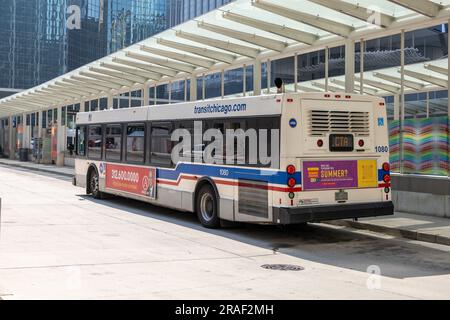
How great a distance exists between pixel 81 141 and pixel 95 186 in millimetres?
1843

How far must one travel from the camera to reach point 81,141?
1850 cm

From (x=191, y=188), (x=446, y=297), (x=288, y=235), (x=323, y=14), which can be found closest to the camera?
(x=446, y=297)

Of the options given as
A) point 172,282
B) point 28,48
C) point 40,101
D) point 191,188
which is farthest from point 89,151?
point 28,48

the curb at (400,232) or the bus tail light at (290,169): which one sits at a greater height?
the bus tail light at (290,169)

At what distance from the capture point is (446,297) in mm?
6445

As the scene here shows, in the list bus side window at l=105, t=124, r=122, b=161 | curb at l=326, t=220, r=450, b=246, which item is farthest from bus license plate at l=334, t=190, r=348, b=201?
bus side window at l=105, t=124, r=122, b=161

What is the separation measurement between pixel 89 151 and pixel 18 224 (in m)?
6.55

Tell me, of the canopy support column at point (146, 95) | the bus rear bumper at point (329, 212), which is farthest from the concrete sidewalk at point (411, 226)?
the canopy support column at point (146, 95)

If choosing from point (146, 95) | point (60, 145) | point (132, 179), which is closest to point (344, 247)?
point (132, 179)

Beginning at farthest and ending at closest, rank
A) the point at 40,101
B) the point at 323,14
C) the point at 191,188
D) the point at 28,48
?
the point at 28,48 < the point at 40,101 < the point at 323,14 < the point at 191,188

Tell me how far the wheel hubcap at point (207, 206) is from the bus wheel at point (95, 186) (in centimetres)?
604

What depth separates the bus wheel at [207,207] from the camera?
11742mm

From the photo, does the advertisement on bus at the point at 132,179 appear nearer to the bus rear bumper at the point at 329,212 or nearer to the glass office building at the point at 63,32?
the bus rear bumper at the point at 329,212

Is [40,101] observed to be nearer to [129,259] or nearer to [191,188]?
[191,188]
